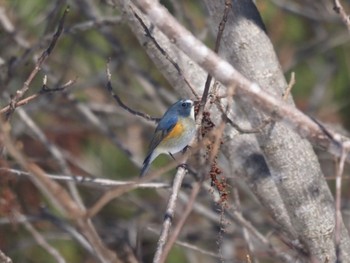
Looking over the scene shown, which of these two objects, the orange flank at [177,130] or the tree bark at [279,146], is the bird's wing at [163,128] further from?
the tree bark at [279,146]

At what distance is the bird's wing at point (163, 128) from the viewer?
3.08 m

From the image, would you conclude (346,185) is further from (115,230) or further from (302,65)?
(115,230)

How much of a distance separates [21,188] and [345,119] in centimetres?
280

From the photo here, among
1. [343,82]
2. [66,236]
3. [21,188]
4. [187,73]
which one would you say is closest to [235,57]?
[187,73]

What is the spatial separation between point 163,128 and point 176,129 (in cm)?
12

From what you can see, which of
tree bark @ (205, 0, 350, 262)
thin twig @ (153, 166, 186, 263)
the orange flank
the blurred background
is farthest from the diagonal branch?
the blurred background

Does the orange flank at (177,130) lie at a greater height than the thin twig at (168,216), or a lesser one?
lesser

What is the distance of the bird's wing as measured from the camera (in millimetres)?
3076

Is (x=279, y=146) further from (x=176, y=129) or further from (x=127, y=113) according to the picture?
(x=127, y=113)

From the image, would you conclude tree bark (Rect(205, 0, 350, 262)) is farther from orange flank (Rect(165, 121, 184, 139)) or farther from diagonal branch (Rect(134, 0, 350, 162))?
diagonal branch (Rect(134, 0, 350, 162))

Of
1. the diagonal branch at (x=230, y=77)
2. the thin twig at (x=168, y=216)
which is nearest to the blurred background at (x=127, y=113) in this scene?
the thin twig at (x=168, y=216)

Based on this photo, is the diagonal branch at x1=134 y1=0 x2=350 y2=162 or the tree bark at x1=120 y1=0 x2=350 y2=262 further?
the tree bark at x1=120 y1=0 x2=350 y2=262

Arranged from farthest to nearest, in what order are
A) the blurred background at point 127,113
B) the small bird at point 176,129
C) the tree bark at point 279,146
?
the blurred background at point 127,113 → the small bird at point 176,129 → the tree bark at point 279,146

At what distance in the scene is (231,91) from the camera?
67.2 inches
